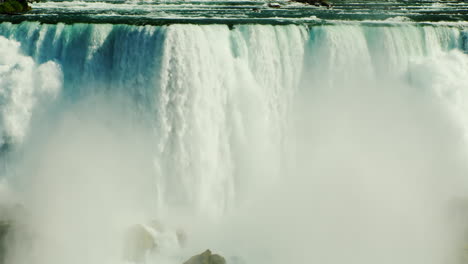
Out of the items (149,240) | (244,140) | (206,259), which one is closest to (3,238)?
(149,240)

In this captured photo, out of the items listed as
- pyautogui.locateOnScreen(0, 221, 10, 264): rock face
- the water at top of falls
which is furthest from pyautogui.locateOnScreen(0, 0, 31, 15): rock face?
pyautogui.locateOnScreen(0, 221, 10, 264): rock face

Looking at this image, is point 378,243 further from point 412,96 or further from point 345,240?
point 412,96

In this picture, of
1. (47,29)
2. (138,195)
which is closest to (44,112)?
(47,29)

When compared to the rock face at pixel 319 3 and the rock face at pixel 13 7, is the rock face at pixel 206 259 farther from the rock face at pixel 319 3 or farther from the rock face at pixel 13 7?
the rock face at pixel 319 3

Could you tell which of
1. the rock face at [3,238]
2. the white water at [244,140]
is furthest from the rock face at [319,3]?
the rock face at [3,238]

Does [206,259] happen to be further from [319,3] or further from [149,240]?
[319,3]

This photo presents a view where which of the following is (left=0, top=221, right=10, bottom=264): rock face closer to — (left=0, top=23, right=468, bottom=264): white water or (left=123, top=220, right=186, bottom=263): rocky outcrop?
(left=0, top=23, right=468, bottom=264): white water
